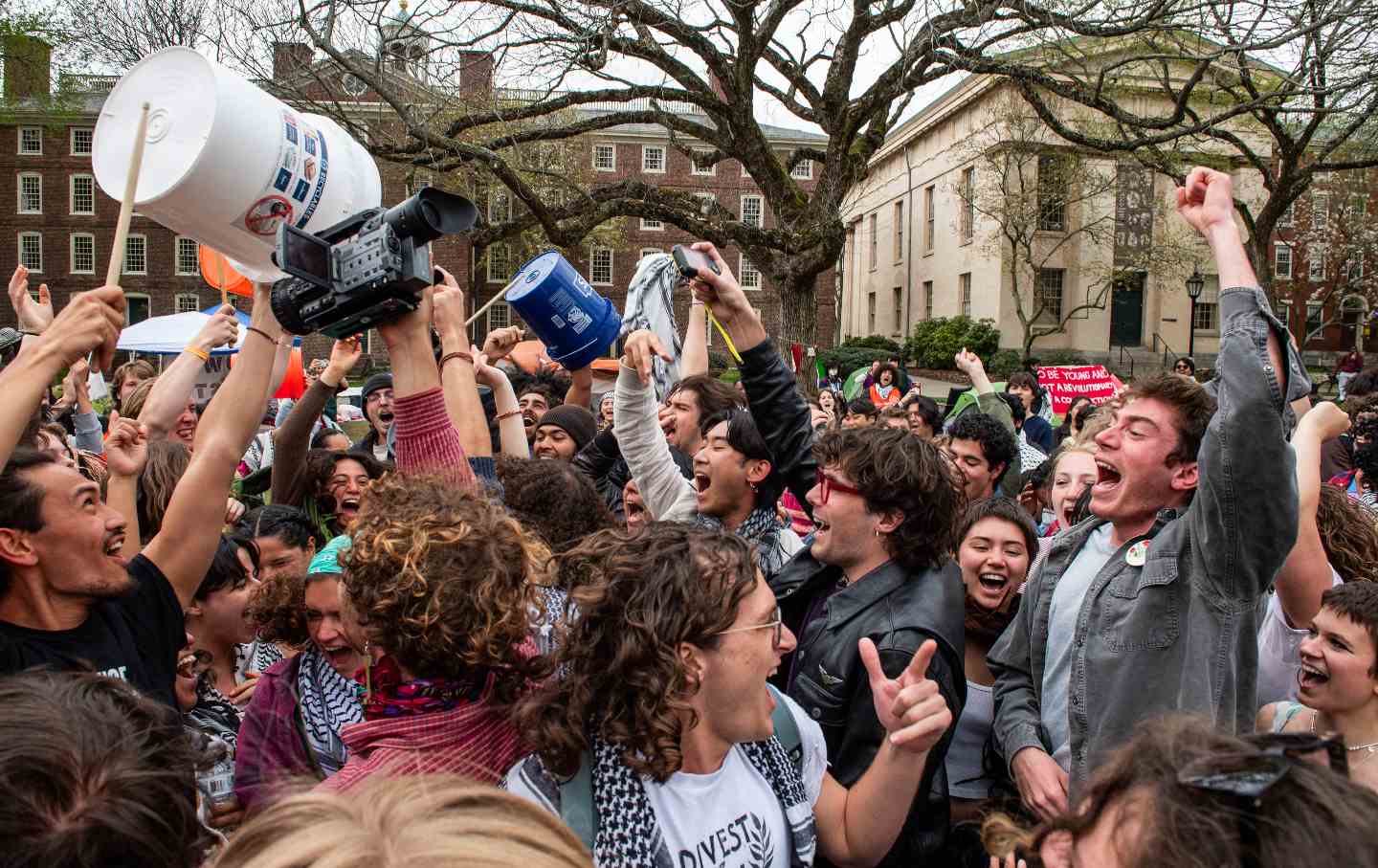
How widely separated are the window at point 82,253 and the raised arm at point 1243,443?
A: 182 ft

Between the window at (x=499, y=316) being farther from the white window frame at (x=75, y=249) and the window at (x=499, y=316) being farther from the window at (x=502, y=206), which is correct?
the white window frame at (x=75, y=249)

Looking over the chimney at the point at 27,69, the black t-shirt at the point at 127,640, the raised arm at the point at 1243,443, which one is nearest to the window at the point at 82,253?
the chimney at the point at 27,69

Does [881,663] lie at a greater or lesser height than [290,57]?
lesser

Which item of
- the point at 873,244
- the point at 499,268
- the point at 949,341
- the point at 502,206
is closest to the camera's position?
the point at 502,206

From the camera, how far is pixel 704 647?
190cm

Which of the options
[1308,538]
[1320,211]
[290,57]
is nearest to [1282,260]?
[1320,211]

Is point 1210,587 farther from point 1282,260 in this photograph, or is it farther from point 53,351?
point 1282,260

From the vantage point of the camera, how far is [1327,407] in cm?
276

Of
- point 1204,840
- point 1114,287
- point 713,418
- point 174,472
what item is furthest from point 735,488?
point 1114,287

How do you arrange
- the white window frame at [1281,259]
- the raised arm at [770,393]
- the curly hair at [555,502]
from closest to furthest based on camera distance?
the curly hair at [555,502] < the raised arm at [770,393] < the white window frame at [1281,259]

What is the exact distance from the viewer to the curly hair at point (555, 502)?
312 centimetres

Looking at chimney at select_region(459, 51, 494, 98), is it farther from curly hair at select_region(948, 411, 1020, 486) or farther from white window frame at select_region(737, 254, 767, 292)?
white window frame at select_region(737, 254, 767, 292)

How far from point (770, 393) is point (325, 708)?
1685mm

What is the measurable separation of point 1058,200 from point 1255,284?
3702 cm
